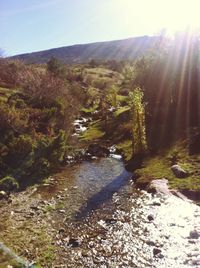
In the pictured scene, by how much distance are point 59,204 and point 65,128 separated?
19.5 meters

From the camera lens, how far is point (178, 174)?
28.5 meters

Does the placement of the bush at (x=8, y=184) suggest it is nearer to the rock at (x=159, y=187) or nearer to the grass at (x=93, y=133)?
the rock at (x=159, y=187)

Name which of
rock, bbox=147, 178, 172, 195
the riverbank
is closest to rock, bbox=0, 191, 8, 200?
the riverbank

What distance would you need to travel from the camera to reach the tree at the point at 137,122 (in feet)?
110

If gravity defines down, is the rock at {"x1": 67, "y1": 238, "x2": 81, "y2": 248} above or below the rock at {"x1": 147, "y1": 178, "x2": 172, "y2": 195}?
above

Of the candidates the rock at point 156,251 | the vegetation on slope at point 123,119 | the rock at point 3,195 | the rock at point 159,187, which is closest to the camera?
the rock at point 156,251

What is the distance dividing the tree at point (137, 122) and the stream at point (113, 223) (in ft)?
15.9

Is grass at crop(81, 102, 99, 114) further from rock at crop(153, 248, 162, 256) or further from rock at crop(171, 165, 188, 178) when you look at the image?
rock at crop(153, 248, 162, 256)

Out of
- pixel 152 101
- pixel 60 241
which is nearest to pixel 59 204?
pixel 60 241

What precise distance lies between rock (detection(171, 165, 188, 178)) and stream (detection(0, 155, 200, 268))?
3.44 meters

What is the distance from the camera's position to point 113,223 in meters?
21.5

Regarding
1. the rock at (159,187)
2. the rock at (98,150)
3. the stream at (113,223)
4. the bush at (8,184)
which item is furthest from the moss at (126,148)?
the bush at (8,184)

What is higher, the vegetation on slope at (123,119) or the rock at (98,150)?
the vegetation on slope at (123,119)

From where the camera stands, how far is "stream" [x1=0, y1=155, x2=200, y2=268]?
1730 centimetres
